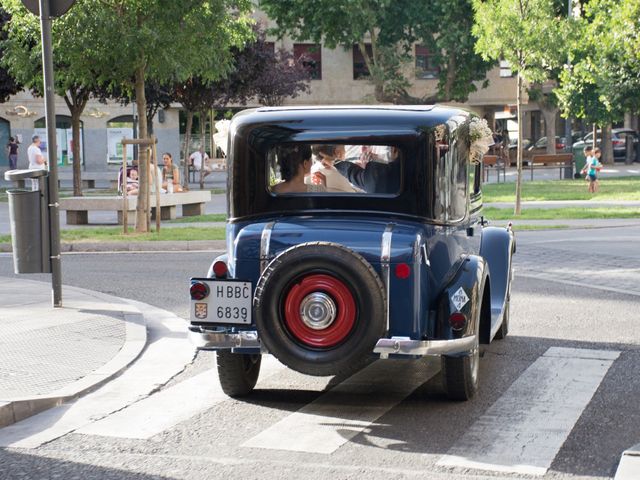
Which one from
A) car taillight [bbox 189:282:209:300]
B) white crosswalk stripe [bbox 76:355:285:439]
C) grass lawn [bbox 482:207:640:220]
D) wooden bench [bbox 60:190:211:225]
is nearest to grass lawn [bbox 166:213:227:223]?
wooden bench [bbox 60:190:211:225]

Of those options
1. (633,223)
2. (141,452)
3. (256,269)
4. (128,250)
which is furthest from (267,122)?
(633,223)

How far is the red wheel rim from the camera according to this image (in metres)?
6.79

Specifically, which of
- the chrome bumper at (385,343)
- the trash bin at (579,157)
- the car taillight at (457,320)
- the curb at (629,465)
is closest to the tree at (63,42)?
the chrome bumper at (385,343)

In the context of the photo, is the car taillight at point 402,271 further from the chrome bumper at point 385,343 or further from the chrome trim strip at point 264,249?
the chrome trim strip at point 264,249

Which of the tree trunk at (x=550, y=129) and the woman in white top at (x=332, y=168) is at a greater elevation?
the tree trunk at (x=550, y=129)

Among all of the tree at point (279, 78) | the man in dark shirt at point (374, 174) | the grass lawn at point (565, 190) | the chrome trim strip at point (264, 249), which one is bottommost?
the grass lawn at point (565, 190)

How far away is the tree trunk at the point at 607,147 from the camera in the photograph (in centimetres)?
5142

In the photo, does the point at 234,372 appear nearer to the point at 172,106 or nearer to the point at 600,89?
the point at 600,89

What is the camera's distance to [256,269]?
7.26m

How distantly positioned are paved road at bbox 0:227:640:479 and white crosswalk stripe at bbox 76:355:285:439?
13 mm

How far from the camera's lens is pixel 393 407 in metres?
7.39

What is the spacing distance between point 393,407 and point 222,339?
1.17 meters

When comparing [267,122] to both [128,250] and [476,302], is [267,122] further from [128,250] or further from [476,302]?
[128,250]

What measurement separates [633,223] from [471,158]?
13458 mm
